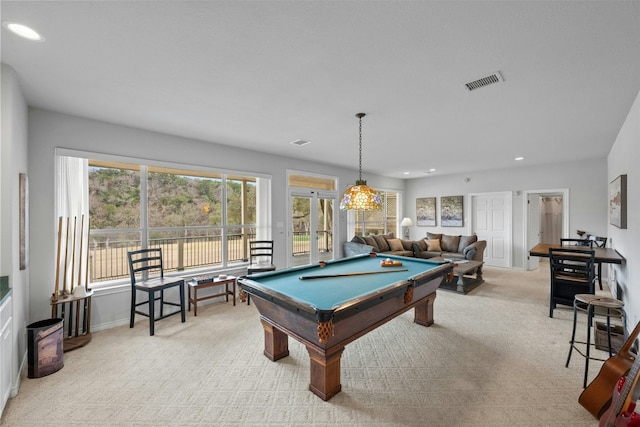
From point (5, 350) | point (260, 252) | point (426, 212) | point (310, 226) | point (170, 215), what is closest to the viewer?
point (5, 350)

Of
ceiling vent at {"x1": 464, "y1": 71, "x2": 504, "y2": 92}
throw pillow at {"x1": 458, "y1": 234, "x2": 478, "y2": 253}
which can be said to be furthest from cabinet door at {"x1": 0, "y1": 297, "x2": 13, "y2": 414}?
throw pillow at {"x1": 458, "y1": 234, "x2": 478, "y2": 253}

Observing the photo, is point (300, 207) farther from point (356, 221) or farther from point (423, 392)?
point (423, 392)

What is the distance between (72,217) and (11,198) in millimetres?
1231

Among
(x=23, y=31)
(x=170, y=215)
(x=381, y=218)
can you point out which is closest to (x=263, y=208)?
(x=170, y=215)

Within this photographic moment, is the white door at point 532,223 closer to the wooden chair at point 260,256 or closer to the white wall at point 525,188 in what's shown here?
the white wall at point 525,188

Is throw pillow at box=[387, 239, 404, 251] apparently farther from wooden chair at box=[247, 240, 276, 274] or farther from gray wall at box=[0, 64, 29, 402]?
gray wall at box=[0, 64, 29, 402]

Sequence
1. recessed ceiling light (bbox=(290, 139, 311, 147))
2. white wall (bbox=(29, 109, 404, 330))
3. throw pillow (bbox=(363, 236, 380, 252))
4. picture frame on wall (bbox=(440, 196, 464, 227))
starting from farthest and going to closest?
picture frame on wall (bbox=(440, 196, 464, 227)), throw pillow (bbox=(363, 236, 380, 252)), recessed ceiling light (bbox=(290, 139, 311, 147)), white wall (bbox=(29, 109, 404, 330))

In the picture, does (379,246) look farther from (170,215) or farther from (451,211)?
(170,215)

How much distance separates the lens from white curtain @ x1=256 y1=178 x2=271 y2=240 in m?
5.24

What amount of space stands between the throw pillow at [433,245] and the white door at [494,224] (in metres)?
1.28

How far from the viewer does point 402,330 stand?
3348mm

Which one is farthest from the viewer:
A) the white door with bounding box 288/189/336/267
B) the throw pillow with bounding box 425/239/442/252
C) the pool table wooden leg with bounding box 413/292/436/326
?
the throw pillow with bounding box 425/239/442/252

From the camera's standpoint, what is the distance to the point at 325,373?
2098 mm

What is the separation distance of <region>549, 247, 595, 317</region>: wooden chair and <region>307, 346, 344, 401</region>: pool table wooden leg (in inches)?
128
